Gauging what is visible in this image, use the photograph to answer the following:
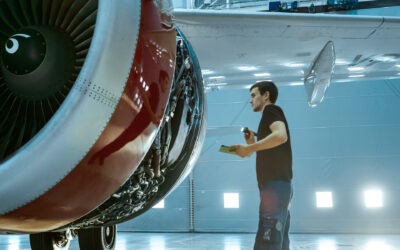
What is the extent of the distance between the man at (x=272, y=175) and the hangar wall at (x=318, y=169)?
372 inches

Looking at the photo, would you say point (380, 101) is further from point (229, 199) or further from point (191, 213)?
point (191, 213)

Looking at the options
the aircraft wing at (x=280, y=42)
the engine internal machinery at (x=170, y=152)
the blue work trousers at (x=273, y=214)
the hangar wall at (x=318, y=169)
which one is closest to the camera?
the engine internal machinery at (x=170, y=152)

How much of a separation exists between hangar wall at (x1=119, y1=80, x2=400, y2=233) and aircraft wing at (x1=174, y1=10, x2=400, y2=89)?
6767 mm

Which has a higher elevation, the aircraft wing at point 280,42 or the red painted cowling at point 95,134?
the aircraft wing at point 280,42

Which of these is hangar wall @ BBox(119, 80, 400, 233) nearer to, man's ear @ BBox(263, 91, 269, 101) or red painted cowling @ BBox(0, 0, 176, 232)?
man's ear @ BBox(263, 91, 269, 101)

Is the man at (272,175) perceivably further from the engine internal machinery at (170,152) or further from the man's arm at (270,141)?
the engine internal machinery at (170,152)

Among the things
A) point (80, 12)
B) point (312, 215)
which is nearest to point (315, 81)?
point (80, 12)

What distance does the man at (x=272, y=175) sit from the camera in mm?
3115

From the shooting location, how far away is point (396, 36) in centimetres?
475

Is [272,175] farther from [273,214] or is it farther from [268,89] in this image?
→ [268,89]

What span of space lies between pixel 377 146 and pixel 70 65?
38.5ft

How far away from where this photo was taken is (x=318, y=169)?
41.7 feet

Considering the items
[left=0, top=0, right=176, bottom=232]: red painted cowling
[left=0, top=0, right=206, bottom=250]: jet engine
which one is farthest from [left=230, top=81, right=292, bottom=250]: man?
[left=0, top=0, right=176, bottom=232]: red painted cowling

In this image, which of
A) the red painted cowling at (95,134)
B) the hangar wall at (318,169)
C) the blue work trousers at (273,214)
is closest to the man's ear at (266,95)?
the blue work trousers at (273,214)
